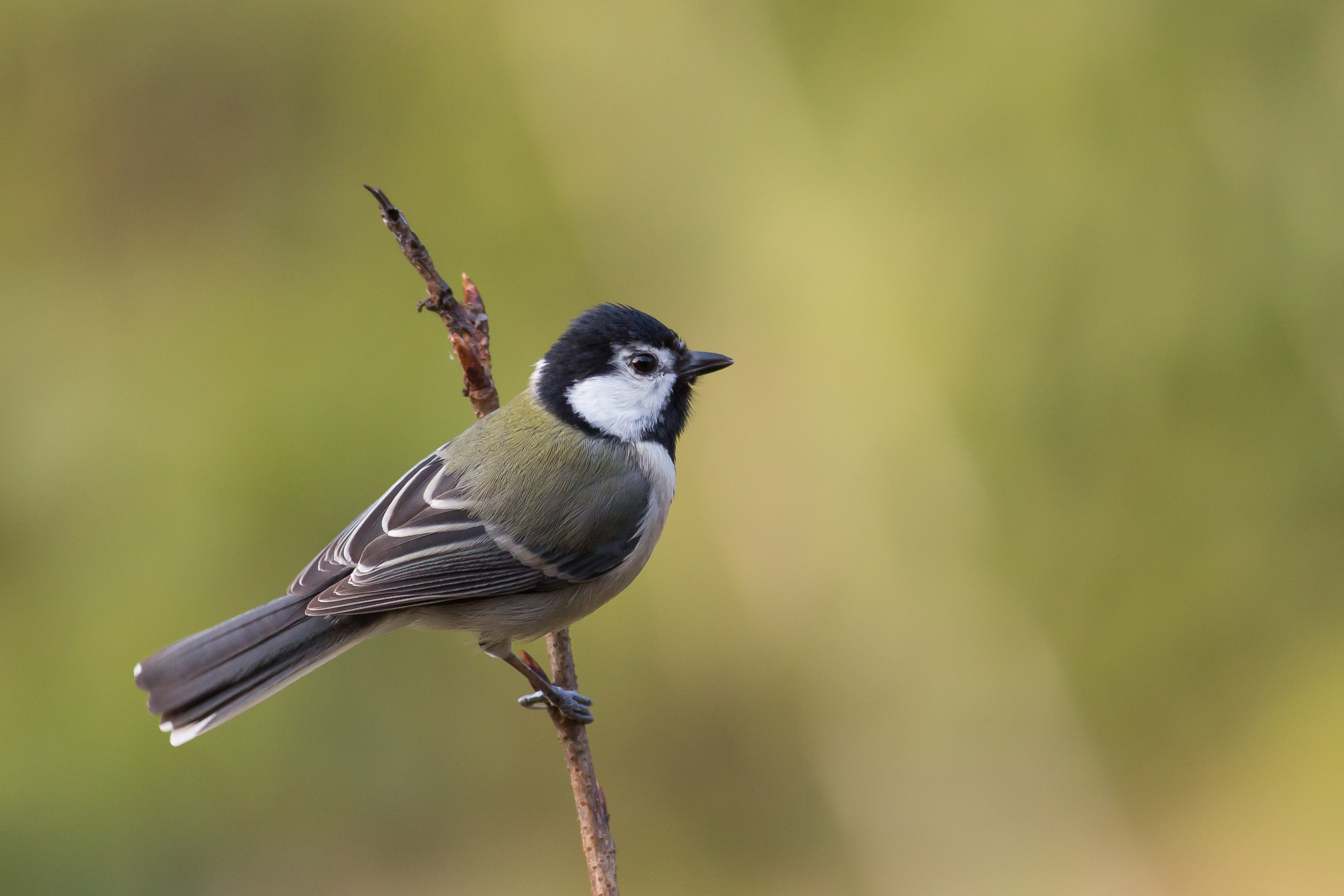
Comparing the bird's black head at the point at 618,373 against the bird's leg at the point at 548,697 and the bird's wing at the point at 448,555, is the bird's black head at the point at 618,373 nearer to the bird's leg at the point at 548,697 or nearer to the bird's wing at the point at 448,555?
the bird's wing at the point at 448,555

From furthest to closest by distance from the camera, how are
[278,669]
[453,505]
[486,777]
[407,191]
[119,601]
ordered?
[407,191]
[486,777]
[119,601]
[453,505]
[278,669]

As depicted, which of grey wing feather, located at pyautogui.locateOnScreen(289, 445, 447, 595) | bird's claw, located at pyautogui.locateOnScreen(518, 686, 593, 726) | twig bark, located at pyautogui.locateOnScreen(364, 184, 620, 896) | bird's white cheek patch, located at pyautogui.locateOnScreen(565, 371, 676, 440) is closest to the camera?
twig bark, located at pyautogui.locateOnScreen(364, 184, 620, 896)

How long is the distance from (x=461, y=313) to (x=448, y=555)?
0.58m

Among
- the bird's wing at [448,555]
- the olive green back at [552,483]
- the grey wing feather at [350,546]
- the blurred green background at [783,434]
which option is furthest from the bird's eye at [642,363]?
the blurred green background at [783,434]

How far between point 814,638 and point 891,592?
30 cm

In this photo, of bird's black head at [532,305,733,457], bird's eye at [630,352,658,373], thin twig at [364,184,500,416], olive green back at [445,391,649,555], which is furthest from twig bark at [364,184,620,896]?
bird's eye at [630,352,658,373]

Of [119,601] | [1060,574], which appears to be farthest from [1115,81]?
[119,601]

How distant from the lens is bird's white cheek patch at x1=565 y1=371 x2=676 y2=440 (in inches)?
104

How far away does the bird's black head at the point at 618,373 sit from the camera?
2.65 meters

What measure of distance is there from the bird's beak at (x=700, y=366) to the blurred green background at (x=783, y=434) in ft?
3.49

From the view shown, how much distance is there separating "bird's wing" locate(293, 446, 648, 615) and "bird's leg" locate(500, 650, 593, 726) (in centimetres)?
19

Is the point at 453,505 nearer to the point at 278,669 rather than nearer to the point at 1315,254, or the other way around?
the point at 278,669

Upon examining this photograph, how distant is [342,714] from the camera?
3.54 metres

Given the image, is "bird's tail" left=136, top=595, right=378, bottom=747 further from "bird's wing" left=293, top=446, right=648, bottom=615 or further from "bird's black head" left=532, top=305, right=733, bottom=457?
"bird's black head" left=532, top=305, right=733, bottom=457
